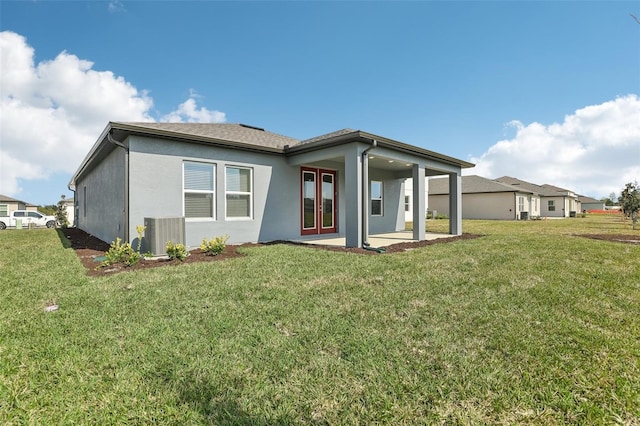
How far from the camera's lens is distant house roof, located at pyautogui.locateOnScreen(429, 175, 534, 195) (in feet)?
93.8

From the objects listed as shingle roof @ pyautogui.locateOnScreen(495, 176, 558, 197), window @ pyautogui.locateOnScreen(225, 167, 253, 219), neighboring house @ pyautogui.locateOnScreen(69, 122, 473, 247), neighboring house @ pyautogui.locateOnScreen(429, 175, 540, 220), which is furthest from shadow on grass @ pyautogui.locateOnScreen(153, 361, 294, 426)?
shingle roof @ pyautogui.locateOnScreen(495, 176, 558, 197)

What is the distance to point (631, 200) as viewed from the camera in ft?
54.1

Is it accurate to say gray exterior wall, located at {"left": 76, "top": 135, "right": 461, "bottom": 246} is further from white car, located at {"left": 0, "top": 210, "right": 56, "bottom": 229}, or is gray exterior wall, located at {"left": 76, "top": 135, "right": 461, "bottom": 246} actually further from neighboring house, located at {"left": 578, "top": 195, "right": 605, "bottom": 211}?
neighboring house, located at {"left": 578, "top": 195, "right": 605, "bottom": 211}

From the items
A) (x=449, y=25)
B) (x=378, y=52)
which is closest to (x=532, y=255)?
(x=449, y=25)

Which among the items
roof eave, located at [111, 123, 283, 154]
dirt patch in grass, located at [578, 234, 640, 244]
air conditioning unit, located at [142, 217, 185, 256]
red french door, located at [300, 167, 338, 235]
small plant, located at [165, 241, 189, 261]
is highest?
roof eave, located at [111, 123, 283, 154]

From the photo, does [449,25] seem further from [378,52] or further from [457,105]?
[457,105]

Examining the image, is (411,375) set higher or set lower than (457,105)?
lower

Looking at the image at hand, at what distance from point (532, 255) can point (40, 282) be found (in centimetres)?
995

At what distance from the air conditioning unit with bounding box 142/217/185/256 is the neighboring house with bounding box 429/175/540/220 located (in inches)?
1111

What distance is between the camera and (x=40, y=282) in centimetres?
486

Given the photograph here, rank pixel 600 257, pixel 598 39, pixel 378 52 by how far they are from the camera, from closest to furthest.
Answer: pixel 600 257, pixel 598 39, pixel 378 52

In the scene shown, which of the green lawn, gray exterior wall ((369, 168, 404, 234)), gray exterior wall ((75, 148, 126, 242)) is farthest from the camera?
gray exterior wall ((369, 168, 404, 234))

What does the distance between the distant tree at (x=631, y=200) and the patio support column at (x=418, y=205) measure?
14.4m

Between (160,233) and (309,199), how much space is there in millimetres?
5400
